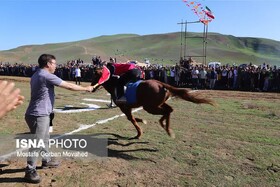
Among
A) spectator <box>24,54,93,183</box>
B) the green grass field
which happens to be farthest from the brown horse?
spectator <box>24,54,93,183</box>

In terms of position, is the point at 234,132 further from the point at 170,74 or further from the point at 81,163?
the point at 170,74

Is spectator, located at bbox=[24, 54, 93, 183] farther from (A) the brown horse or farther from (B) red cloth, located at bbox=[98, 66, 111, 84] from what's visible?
(B) red cloth, located at bbox=[98, 66, 111, 84]

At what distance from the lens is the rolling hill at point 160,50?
100125 millimetres

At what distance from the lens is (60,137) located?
7957 millimetres

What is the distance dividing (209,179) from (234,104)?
1041 centimetres

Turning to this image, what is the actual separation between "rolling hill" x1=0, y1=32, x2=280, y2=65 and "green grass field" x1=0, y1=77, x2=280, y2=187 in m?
80.5

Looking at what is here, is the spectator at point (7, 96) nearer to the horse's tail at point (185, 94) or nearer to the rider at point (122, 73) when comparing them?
the horse's tail at point (185, 94)

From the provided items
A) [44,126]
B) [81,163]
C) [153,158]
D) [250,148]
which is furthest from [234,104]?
[44,126]

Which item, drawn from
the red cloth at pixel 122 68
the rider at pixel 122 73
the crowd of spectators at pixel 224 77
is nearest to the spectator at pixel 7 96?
the rider at pixel 122 73

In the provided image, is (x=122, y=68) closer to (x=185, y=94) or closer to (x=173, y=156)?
(x=185, y=94)

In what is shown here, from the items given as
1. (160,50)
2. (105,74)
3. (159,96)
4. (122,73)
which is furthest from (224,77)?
(160,50)

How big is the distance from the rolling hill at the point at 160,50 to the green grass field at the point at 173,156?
80464mm

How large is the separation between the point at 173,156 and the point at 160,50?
108975 mm

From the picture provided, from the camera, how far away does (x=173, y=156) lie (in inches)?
264
